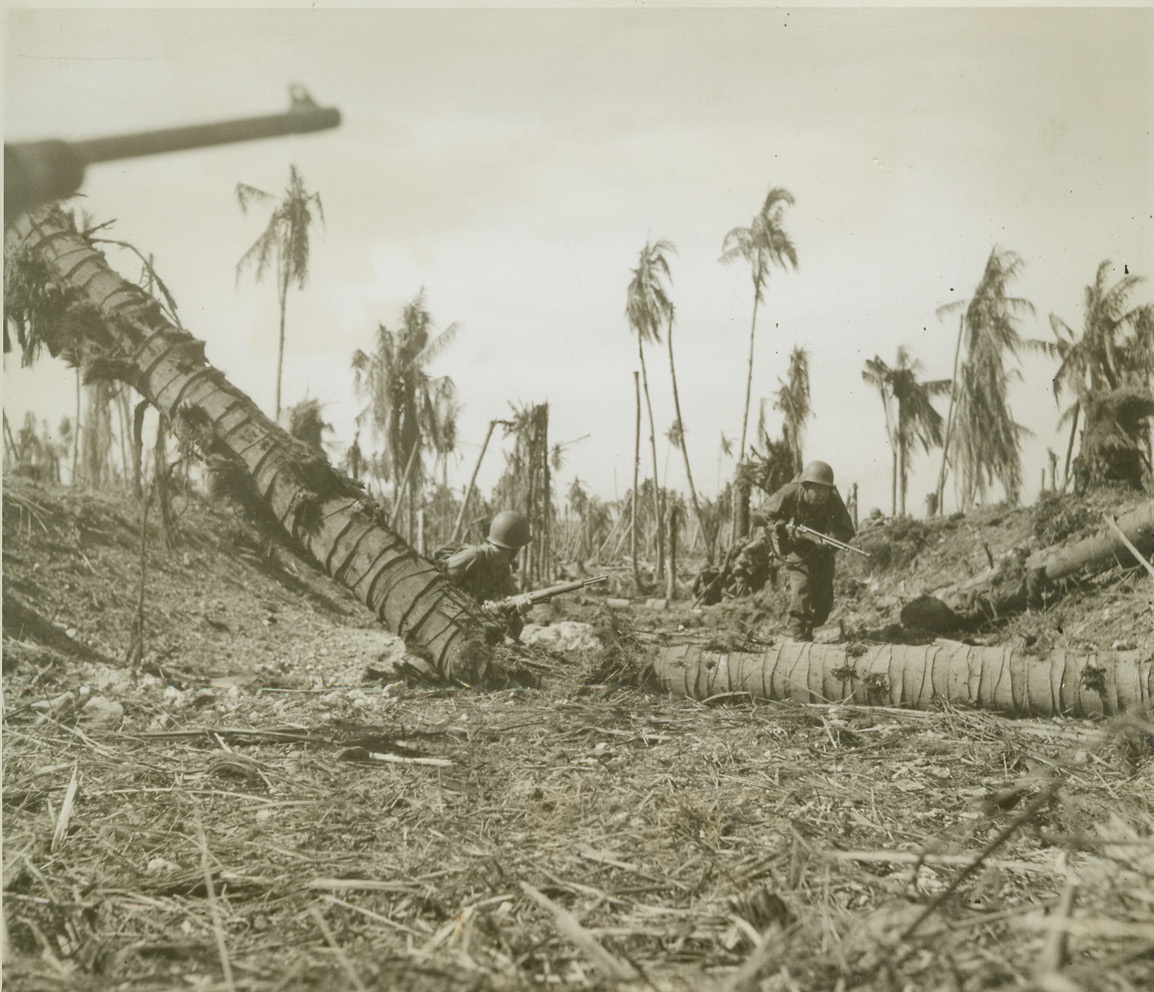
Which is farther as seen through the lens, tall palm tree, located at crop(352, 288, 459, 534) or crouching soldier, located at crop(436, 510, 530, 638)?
crouching soldier, located at crop(436, 510, 530, 638)

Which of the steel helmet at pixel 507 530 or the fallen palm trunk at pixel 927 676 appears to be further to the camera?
the steel helmet at pixel 507 530

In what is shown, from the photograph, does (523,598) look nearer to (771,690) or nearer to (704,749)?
(771,690)

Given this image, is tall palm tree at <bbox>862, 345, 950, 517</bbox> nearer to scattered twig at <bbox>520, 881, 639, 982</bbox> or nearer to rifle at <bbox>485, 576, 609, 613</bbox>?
rifle at <bbox>485, 576, 609, 613</bbox>

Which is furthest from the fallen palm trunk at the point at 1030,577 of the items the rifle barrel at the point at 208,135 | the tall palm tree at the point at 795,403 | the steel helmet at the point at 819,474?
the rifle barrel at the point at 208,135

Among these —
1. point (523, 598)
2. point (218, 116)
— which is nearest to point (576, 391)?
point (523, 598)

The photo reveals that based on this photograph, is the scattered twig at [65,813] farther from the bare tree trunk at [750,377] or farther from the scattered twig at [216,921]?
the bare tree trunk at [750,377]

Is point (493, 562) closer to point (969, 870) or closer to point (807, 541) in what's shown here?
point (807, 541)

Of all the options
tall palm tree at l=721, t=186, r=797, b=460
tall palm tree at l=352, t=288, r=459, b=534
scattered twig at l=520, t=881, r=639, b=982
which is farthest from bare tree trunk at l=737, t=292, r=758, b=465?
scattered twig at l=520, t=881, r=639, b=982
